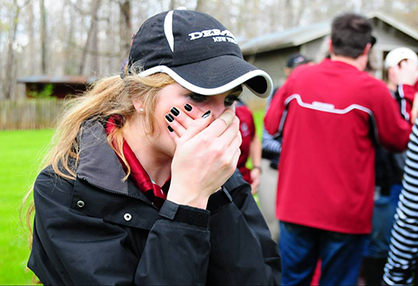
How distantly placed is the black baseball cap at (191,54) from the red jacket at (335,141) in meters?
1.70

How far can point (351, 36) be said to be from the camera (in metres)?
3.55

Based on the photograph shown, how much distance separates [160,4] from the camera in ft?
21.4

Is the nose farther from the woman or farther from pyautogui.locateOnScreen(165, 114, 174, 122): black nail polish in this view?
pyautogui.locateOnScreen(165, 114, 174, 122): black nail polish

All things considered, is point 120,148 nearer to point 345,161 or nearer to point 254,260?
point 254,260

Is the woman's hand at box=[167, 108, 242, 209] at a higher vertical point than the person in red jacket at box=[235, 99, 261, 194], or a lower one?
higher

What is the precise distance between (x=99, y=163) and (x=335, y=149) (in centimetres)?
217

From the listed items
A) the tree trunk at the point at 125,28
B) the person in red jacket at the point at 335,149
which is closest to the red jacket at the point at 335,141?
the person in red jacket at the point at 335,149

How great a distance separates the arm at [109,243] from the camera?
154 cm

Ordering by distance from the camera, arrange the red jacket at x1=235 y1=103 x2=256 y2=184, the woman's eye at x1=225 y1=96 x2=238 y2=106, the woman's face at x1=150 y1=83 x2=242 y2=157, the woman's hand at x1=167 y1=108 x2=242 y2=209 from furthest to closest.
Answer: the red jacket at x1=235 y1=103 x2=256 y2=184, the woman's eye at x1=225 y1=96 x2=238 y2=106, the woman's face at x1=150 y1=83 x2=242 y2=157, the woman's hand at x1=167 y1=108 x2=242 y2=209

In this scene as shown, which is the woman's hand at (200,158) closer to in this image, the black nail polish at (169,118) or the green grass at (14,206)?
the black nail polish at (169,118)

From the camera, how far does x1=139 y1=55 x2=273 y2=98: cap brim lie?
1700 millimetres

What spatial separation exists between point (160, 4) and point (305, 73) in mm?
3623

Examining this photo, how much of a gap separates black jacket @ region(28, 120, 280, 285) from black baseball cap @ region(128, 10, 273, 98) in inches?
15.8

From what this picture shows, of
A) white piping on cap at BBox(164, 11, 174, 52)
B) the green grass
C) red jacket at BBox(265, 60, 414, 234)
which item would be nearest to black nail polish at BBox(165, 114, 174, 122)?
white piping on cap at BBox(164, 11, 174, 52)
